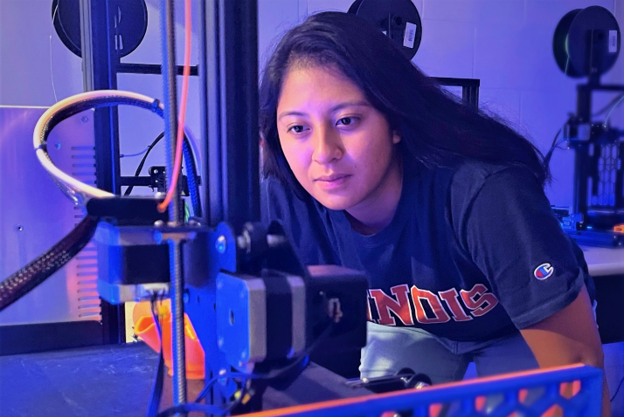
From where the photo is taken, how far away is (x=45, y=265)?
396 millimetres

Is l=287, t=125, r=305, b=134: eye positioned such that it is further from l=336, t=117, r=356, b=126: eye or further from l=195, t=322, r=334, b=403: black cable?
l=195, t=322, r=334, b=403: black cable

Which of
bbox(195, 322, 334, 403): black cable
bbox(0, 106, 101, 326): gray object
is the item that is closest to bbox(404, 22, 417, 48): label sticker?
bbox(0, 106, 101, 326): gray object

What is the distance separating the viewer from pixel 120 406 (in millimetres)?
534

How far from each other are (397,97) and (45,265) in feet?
2.22

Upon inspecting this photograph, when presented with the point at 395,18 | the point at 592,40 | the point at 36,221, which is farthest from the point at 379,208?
the point at 592,40

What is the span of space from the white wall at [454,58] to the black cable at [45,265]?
1.72 m

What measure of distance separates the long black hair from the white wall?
1169 mm

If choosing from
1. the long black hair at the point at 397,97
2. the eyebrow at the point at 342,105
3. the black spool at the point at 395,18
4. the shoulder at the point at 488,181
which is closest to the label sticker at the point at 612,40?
the black spool at the point at 395,18

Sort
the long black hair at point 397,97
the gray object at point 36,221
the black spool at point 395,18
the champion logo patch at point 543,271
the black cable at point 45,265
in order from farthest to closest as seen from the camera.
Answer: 1. the black spool at point 395,18
2. the long black hair at point 397,97
3. the champion logo patch at point 543,271
4. the gray object at point 36,221
5. the black cable at point 45,265

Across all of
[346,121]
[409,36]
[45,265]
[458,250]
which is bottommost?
[458,250]

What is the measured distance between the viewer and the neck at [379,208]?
41.5 inches

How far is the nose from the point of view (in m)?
0.89

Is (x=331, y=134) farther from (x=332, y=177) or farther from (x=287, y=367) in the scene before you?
(x=287, y=367)

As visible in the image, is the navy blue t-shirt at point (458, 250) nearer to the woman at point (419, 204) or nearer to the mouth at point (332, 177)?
the woman at point (419, 204)
